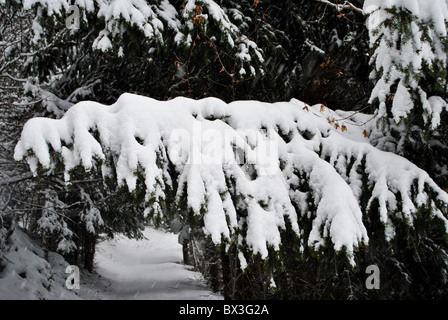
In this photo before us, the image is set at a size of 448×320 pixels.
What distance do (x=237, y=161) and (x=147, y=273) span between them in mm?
18777

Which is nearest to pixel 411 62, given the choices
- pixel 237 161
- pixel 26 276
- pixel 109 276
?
pixel 237 161

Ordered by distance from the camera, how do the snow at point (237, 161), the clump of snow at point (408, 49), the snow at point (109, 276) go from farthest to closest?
the snow at point (109, 276)
the clump of snow at point (408, 49)
the snow at point (237, 161)

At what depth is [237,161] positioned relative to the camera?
3570 mm

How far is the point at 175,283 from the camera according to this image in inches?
677

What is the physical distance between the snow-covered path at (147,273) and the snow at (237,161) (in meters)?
8.94

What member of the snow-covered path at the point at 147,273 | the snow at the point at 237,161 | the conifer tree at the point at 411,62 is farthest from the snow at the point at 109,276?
the conifer tree at the point at 411,62

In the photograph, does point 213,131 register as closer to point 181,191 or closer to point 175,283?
point 181,191

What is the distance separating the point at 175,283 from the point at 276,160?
594 inches

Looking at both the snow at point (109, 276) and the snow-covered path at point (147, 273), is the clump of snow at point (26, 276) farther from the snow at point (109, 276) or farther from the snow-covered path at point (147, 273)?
the snow-covered path at point (147, 273)

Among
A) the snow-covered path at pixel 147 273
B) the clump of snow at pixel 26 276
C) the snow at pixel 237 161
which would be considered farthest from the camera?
the snow-covered path at pixel 147 273

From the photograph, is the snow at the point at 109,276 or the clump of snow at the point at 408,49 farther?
the snow at the point at 109,276

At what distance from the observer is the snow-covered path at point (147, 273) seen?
1482cm

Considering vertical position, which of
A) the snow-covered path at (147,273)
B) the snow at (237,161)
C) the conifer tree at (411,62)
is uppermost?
the conifer tree at (411,62)
